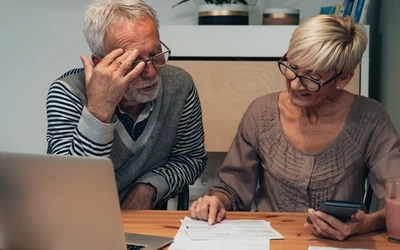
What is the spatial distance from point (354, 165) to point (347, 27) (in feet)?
1.38

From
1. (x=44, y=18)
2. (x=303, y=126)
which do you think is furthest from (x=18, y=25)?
(x=303, y=126)

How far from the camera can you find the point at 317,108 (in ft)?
6.73

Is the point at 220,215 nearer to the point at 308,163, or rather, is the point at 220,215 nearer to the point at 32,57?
the point at 308,163

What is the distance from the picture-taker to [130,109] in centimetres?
212

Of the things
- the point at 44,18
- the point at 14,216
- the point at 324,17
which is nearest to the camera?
the point at 14,216

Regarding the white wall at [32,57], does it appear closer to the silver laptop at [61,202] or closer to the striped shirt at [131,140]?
the striped shirt at [131,140]

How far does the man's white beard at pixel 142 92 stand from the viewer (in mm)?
1988

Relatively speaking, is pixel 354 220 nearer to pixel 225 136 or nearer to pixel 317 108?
pixel 317 108

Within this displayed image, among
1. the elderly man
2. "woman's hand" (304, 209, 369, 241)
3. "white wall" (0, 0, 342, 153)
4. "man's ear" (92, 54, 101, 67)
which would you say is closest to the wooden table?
"woman's hand" (304, 209, 369, 241)

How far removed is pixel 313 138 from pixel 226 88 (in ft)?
3.83

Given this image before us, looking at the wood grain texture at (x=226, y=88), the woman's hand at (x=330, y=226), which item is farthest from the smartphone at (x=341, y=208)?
the wood grain texture at (x=226, y=88)

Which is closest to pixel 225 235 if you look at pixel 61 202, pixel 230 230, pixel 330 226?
pixel 230 230

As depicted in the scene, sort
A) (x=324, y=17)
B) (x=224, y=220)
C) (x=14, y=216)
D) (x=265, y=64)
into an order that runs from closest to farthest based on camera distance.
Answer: (x=14, y=216) → (x=224, y=220) → (x=324, y=17) → (x=265, y=64)

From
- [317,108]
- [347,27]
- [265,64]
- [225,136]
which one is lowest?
[225,136]
